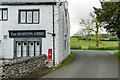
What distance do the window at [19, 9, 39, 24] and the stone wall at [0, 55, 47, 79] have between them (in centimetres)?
560

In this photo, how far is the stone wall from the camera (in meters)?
7.11

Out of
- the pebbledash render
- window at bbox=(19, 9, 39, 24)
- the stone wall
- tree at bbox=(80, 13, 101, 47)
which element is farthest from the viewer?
tree at bbox=(80, 13, 101, 47)

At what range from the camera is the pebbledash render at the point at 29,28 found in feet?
51.6

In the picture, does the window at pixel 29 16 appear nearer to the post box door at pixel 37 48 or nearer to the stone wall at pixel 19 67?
the post box door at pixel 37 48

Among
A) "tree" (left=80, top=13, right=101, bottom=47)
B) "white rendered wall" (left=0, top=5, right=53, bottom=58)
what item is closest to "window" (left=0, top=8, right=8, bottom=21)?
"white rendered wall" (left=0, top=5, right=53, bottom=58)

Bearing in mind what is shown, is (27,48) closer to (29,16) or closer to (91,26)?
(29,16)

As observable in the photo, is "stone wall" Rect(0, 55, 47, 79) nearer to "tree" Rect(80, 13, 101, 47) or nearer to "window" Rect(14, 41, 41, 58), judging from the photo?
"window" Rect(14, 41, 41, 58)

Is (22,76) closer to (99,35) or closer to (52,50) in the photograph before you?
(52,50)

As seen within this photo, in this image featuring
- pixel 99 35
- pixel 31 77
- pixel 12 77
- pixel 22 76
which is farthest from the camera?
pixel 99 35

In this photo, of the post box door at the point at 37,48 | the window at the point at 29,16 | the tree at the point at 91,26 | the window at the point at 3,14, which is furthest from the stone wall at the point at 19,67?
the tree at the point at 91,26

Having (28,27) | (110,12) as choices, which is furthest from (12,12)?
(110,12)

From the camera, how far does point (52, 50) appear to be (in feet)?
51.6

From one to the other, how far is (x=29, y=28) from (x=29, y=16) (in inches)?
49.1

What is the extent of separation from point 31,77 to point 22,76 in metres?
1.13
